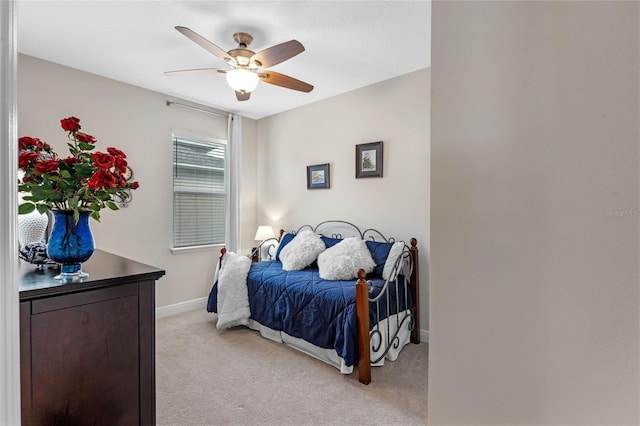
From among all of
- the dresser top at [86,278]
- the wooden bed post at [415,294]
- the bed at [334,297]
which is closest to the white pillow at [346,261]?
the bed at [334,297]

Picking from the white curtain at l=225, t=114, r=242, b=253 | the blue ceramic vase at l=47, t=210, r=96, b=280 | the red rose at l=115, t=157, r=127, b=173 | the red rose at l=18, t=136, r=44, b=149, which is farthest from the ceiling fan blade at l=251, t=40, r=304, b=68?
the white curtain at l=225, t=114, r=242, b=253

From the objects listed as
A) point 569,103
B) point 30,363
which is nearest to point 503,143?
point 569,103

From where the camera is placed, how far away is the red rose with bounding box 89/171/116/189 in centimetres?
107

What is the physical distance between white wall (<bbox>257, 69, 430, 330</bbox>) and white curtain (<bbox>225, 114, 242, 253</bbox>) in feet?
1.43

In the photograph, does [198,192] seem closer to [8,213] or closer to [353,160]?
[353,160]

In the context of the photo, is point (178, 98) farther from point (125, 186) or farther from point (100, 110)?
point (125, 186)

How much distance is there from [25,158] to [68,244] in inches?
12.6

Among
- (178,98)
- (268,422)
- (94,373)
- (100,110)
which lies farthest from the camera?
(178,98)

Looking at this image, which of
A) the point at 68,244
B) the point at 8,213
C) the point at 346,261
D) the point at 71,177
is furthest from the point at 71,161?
the point at 346,261

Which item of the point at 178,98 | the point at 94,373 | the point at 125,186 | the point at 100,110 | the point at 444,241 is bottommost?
the point at 94,373

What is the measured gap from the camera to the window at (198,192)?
381 cm

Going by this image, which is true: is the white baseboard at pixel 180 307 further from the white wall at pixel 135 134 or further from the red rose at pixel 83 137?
the red rose at pixel 83 137

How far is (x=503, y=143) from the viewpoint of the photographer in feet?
1.84

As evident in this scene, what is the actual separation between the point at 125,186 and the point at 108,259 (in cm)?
58
